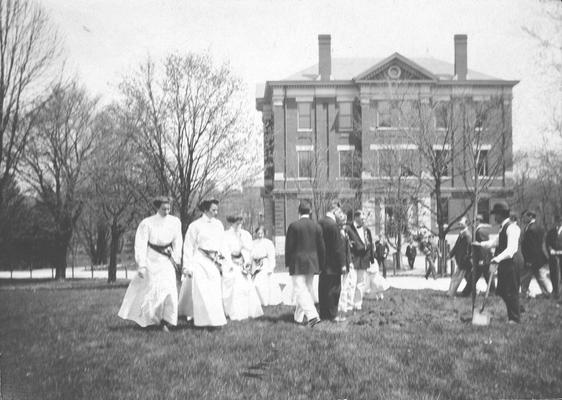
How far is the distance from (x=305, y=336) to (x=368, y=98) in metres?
33.8

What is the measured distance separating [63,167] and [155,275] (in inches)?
611

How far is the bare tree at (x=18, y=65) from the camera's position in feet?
24.4

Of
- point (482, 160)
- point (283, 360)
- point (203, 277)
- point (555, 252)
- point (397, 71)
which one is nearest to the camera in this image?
point (283, 360)

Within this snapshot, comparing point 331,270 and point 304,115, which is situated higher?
point 304,115

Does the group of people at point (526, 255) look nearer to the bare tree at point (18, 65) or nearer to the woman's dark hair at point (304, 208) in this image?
the woman's dark hair at point (304, 208)

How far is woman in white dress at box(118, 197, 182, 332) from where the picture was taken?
26.8 feet

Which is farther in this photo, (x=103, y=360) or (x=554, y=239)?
(x=554, y=239)

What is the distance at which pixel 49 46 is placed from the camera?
8.14 meters

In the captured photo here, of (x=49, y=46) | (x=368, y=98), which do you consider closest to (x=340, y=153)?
(x=368, y=98)

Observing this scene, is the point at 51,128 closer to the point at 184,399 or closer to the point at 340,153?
the point at 184,399


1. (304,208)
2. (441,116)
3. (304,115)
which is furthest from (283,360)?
(304,115)

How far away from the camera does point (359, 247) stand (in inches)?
444

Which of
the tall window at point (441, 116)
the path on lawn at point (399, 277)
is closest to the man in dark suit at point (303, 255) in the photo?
the path on lawn at point (399, 277)

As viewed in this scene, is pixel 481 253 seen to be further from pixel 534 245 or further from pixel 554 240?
pixel 554 240
